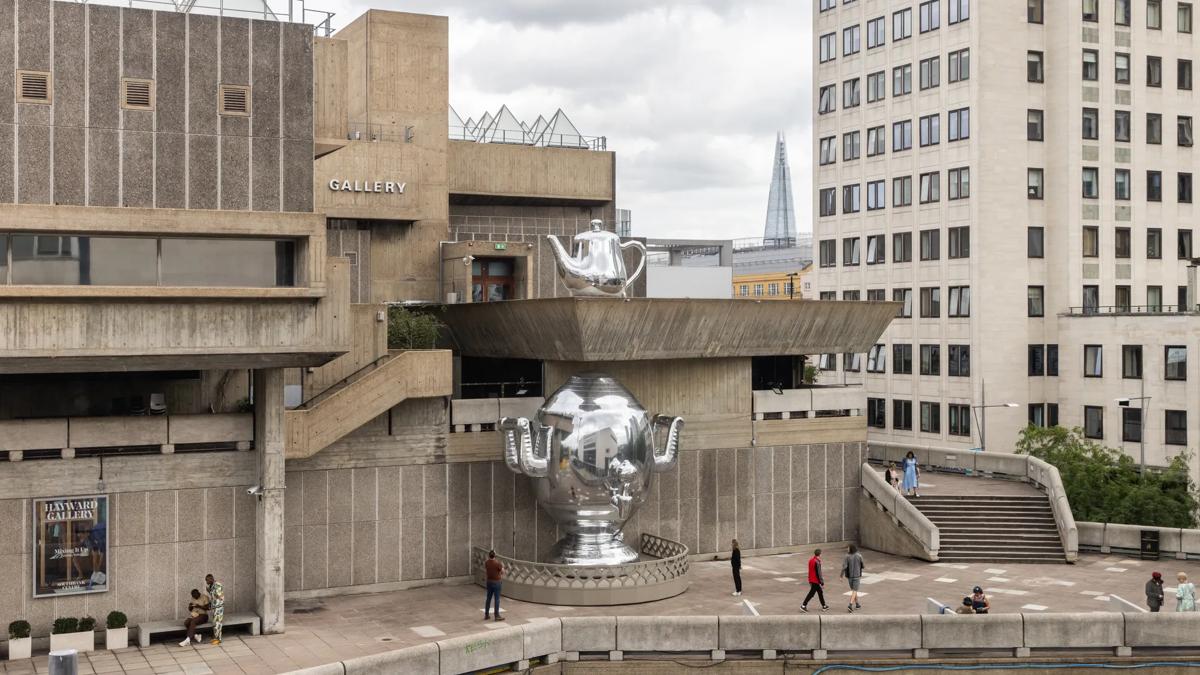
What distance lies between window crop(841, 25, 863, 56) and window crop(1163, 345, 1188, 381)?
24.8 m

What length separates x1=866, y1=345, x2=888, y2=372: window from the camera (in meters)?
71.3

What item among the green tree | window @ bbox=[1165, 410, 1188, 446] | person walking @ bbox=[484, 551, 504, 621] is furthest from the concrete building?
person walking @ bbox=[484, 551, 504, 621]

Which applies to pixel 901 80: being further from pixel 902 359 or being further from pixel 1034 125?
pixel 902 359

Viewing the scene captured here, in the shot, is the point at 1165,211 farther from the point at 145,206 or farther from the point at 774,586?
the point at 145,206

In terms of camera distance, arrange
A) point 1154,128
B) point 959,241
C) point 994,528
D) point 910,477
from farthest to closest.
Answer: point 1154,128 < point 959,241 < point 910,477 < point 994,528

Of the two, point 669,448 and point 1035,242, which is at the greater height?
point 1035,242

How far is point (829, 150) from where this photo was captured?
75.3 m

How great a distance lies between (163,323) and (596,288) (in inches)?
444

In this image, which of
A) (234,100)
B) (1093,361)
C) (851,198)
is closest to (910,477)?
(234,100)

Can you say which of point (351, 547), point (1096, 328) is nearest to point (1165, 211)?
point (1096, 328)

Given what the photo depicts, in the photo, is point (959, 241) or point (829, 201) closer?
point (959, 241)

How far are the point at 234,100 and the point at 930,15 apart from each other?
48779 mm

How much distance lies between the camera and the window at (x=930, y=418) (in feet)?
221

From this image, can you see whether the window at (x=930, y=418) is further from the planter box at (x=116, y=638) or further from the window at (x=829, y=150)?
the planter box at (x=116, y=638)
